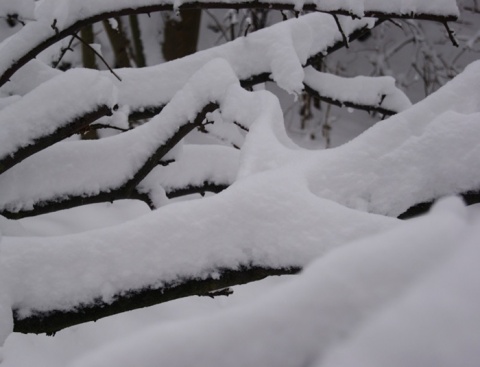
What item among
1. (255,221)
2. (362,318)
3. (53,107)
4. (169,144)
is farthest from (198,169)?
(362,318)

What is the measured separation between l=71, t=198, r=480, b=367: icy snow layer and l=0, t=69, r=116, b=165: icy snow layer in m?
1.28

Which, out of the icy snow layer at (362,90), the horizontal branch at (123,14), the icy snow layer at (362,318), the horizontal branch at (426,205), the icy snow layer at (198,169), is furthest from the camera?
the icy snow layer at (362,90)

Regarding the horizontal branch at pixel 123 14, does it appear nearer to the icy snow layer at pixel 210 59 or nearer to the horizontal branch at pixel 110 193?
the icy snow layer at pixel 210 59

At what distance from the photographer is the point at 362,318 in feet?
1.40

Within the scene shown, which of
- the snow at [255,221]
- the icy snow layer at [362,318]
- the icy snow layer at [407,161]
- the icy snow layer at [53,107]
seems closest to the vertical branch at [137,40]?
the snow at [255,221]

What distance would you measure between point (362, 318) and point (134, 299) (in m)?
0.80

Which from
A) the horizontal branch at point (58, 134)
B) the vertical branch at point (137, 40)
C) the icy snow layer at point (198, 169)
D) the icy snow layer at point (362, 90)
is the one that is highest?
the horizontal branch at point (58, 134)

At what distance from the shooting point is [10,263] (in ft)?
3.68

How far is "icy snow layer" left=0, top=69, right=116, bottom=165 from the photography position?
→ 163cm

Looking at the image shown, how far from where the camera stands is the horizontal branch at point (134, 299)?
111 centimetres

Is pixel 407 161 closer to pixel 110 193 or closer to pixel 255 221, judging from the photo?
pixel 255 221

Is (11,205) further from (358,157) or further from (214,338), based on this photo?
(214,338)

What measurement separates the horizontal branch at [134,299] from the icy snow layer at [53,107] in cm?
77

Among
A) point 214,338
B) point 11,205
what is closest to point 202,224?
point 214,338
